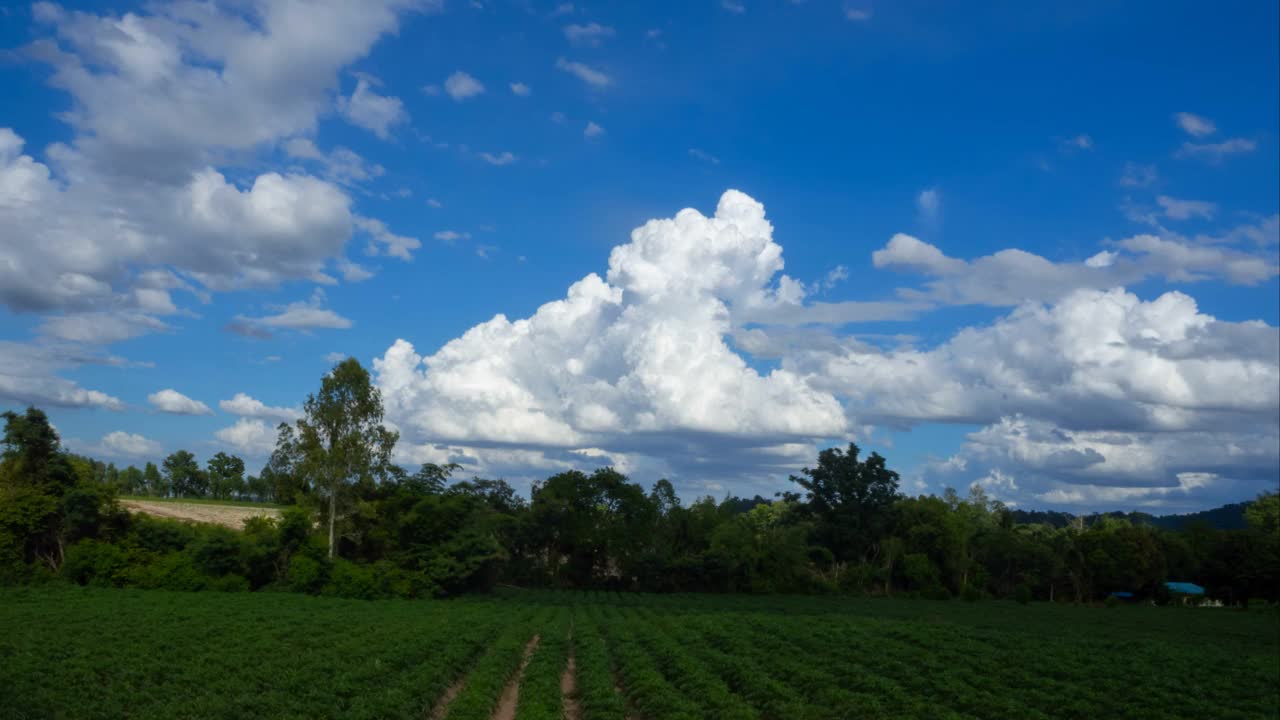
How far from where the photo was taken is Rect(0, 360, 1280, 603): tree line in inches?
1976

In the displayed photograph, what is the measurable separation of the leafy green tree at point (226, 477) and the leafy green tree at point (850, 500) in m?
119

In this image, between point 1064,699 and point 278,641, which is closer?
point 1064,699

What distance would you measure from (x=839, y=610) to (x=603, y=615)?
1916cm

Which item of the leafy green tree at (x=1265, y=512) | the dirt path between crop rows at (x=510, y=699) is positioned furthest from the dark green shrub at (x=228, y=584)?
the leafy green tree at (x=1265, y=512)

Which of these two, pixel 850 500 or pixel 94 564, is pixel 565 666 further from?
pixel 850 500

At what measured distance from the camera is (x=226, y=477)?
159125 mm

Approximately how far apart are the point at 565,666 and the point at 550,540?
55287 millimetres

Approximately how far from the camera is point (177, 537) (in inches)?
2055

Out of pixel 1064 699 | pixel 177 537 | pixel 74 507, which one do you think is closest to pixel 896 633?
pixel 1064 699

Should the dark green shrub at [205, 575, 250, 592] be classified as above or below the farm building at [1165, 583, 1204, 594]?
above

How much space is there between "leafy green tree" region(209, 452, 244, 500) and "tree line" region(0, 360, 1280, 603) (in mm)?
83956

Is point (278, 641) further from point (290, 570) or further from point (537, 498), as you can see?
point (537, 498)

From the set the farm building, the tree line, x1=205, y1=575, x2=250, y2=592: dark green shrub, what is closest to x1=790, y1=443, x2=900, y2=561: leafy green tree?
the tree line

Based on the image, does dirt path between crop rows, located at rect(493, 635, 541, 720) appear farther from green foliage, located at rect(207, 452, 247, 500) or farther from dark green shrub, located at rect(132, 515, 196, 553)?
green foliage, located at rect(207, 452, 247, 500)
